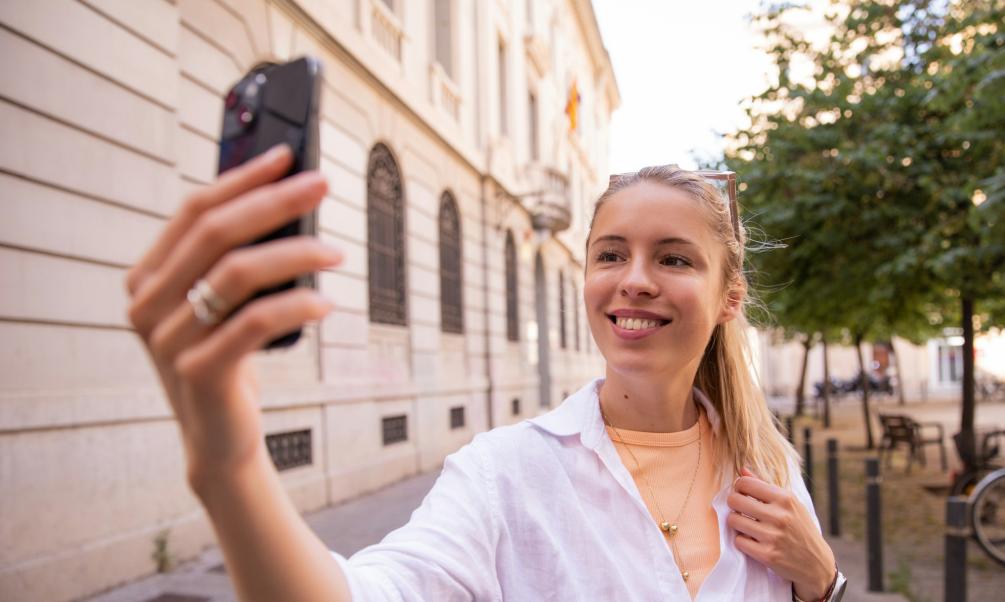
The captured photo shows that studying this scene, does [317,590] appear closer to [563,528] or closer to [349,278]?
[563,528]

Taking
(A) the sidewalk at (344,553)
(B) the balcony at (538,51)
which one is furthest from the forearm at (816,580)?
(B) the balcony at (538,51)

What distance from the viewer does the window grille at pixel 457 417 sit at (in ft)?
43.9

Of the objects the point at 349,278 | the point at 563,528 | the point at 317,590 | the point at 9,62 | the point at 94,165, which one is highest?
the point at 9,62

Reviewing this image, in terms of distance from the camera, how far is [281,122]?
77 cm

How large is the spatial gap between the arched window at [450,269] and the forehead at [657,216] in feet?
37.3

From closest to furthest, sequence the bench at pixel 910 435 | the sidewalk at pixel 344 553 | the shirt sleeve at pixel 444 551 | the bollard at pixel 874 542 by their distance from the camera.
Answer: the shirt sleeve at pixel 444 551
the sidewalk at pixel 344 553
the bollard at pixel 874 542
the bench at pixel 910 435

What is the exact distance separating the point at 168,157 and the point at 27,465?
2598mm

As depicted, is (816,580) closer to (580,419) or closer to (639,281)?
(580,419)

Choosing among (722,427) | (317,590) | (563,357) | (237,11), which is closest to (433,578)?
(317,590)

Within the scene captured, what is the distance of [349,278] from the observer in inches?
362

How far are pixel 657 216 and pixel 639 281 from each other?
0.19 m

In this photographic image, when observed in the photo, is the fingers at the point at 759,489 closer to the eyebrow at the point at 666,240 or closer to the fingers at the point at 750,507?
the fingers at the point at 750,507

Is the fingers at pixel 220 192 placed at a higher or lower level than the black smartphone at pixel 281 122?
lower

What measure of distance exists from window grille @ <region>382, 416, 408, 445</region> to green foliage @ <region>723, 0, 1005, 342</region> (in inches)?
205
